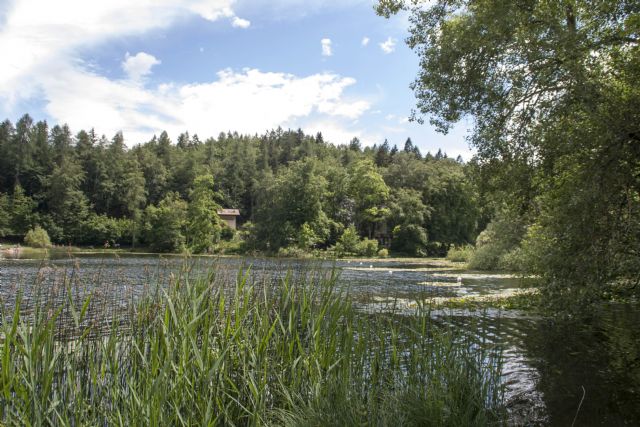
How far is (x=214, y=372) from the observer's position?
12.9 feet

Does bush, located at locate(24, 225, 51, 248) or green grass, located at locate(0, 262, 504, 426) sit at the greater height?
green grass, located at locate(0, 262, 504, 426)

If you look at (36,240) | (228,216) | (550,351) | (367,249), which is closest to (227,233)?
(228,216)

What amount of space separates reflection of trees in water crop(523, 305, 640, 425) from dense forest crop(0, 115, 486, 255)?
4475 centimetres

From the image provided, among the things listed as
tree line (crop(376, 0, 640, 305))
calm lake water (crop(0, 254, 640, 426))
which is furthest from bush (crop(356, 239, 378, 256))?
tree line (crop(376, 0, 640, 305))

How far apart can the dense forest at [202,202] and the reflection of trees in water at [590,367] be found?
4475 cm

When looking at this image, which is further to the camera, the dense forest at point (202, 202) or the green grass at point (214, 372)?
the dense forest at point (202, 202)

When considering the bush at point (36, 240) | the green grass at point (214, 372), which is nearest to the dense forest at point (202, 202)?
the bush at point (36, 240)

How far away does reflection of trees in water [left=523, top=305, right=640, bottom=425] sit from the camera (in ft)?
21.2

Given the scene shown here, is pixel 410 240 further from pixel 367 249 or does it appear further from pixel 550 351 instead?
pixel 550 351

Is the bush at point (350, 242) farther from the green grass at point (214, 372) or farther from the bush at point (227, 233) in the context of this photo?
the green grass at point (214, 372)

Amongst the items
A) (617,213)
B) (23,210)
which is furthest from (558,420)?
(23,210)

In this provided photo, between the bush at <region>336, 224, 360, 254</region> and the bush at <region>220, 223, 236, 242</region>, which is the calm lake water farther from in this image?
the bush at <region>220, 223, 236, 242</region>

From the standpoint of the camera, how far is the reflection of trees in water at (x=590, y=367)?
646 centimetres

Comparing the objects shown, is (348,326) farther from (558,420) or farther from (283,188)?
(283,188)
